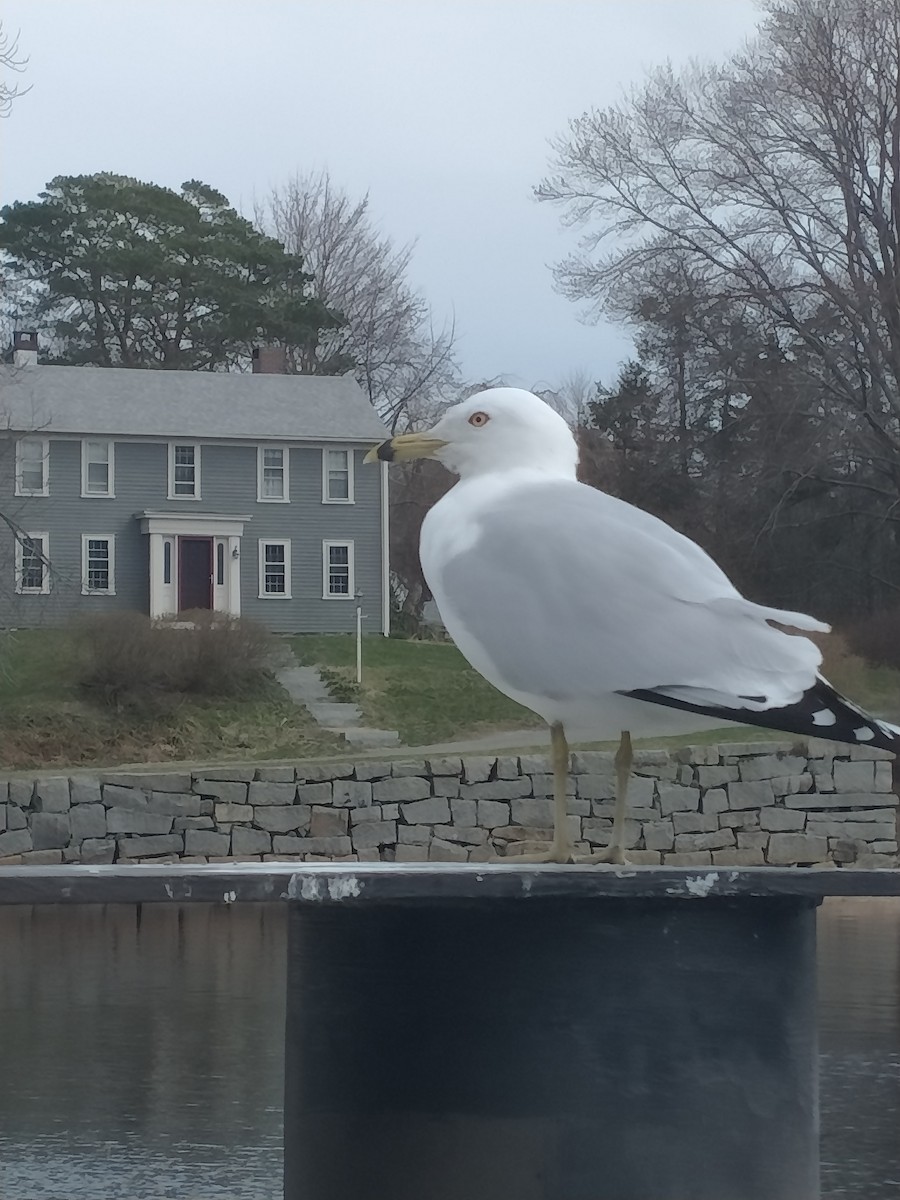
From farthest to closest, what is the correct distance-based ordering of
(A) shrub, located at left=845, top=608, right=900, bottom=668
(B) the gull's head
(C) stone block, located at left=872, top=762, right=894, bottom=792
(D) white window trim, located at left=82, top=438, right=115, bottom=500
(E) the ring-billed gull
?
(D) white window trim, located at left=82, top=438, right=115, bottom=500 < (A) shrub, located at left=845, top=608, right=900, bottom=668 < (C) stone block, located at left=872, top=762, right=894, bottom=792 < (B) the gull's head < (E) the ring-billed gull

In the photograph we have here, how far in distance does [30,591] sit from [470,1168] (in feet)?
103

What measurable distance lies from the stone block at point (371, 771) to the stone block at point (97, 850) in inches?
104

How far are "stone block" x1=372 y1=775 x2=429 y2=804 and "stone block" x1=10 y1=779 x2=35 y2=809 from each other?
3559 mm

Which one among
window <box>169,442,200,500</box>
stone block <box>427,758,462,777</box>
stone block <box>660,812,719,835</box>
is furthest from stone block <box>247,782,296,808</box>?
window <box>169,442,200,500</box>

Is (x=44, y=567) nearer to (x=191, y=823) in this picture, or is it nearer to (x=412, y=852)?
(x=191, y=823)

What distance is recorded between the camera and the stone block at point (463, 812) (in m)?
19.4

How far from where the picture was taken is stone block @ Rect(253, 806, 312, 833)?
19.2 m

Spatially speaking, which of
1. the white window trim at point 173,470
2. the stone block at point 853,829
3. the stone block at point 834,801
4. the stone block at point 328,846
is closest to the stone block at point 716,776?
the stone block at point 834,801

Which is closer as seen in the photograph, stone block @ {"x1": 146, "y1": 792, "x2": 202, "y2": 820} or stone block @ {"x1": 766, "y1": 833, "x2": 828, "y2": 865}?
stone block @ {"x1": 146, "y1": 792, "x2": 202, "y2": 820}

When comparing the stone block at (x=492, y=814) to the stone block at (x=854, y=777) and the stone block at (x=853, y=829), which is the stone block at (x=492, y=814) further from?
the stone block at (x=854, y=777)

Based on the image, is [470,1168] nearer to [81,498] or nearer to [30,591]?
[30,591]

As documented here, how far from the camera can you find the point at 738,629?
12.9 ft

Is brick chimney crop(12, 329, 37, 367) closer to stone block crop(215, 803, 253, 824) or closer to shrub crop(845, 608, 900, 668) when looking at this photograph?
shrub crop(845, 608, 900, 668)

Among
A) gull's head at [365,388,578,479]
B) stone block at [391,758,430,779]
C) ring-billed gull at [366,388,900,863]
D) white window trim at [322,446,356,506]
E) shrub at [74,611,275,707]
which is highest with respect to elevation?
white window trim at [322,446,356,506]
